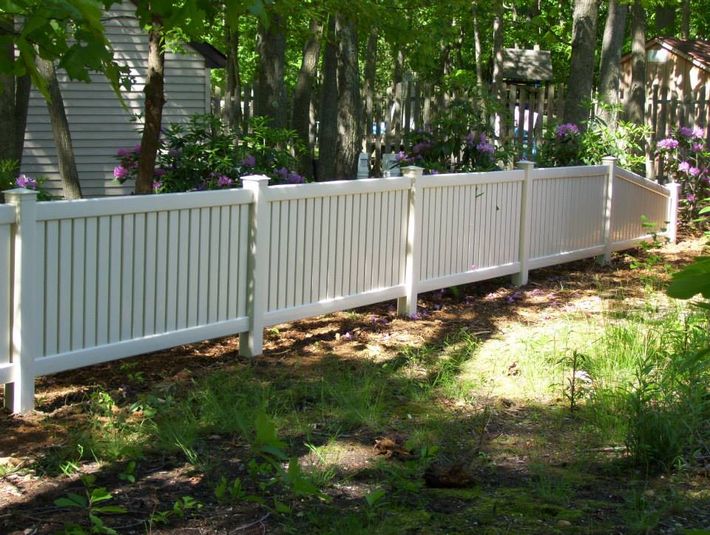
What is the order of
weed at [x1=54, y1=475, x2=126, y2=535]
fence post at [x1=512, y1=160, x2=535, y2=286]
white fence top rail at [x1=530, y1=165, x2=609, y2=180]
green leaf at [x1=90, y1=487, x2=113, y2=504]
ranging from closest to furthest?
weed at [x1=54, y1=475, x2=126, y2=535] → green leaf at [x1=90, y1=487, x2=113, y2=504] → fence post at [x1=512, y1=160, x2=535, y2=286] → white fence top rail at [x1=530, y1=165, x2=609, y2=180]

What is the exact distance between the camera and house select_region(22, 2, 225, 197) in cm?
1655

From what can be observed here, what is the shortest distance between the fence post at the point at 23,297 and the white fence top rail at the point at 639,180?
25.5 feet

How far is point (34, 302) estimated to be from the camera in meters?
5.88

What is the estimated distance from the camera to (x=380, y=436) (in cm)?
568

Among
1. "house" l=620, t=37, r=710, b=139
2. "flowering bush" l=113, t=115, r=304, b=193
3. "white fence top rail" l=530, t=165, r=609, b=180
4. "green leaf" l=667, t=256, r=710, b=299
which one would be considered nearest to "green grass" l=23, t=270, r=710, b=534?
"flowering bush" l=113, t=115, r=304, b=193

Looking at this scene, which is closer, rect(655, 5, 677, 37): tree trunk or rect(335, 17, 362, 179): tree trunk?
rect(335, 17, 362, 179): tree trunk

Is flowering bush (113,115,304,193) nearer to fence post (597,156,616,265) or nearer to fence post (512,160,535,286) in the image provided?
fence post (512,160,535,286)

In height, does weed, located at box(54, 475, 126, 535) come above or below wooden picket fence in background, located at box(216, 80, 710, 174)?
below

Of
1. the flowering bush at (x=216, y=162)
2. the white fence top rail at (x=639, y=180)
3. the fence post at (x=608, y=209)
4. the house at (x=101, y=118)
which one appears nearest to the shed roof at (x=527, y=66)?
the house at (x=101, y=118)

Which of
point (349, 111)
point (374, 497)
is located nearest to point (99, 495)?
point (374, 497)

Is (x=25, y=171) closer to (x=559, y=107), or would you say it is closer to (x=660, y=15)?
(x=559, y=107)

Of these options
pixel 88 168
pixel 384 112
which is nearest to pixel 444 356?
pixel 384 112

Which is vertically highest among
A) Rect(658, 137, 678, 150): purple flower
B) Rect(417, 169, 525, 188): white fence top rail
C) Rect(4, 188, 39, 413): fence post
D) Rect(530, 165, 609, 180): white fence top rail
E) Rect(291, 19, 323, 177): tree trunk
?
Rect(291, 19, 323, 177): tree trunk

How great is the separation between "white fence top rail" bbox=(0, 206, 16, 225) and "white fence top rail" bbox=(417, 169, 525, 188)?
13.0 feet
